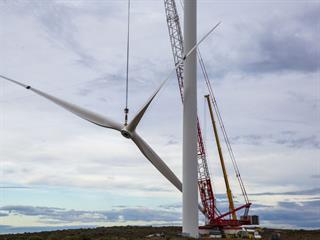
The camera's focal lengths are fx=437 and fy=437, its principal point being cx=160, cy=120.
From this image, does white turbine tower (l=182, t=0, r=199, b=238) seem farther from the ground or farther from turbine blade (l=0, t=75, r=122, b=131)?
turbine blade (l=0, t=75, r=122, b=131)

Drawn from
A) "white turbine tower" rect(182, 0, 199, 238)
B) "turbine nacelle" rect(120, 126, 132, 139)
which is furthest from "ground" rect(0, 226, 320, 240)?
"turbine nacelle" rect(120, 126, 132, 139)

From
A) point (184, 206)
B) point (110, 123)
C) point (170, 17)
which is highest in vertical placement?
point (170, 17)

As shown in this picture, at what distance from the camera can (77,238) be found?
4838cm

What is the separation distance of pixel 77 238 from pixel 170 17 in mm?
38176

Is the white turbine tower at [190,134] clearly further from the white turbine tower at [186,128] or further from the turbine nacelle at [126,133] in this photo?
the turbine nacelle at [126,133]

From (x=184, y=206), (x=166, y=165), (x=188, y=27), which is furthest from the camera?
(x=188, y=27)

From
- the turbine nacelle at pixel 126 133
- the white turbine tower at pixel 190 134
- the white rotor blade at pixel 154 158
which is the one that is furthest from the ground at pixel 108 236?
the turbine nacelle at pixel 126 133

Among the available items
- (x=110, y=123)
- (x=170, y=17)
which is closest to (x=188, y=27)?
(x=110, y=123)

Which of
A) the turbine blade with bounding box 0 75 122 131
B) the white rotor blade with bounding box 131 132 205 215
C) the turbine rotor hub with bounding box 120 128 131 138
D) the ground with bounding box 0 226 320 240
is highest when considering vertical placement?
the turbine blade with bounding box 0 75 122 131

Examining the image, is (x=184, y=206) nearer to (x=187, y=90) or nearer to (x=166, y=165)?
(x=166, y=165)

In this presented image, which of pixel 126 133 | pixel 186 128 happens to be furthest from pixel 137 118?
pixel 186 128

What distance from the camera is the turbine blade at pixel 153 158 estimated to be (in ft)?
122

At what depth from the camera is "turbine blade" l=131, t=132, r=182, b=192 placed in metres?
37.2

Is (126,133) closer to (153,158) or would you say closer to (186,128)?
(153,158)
